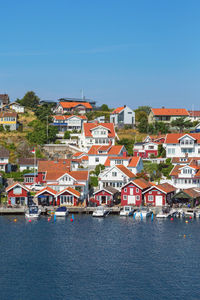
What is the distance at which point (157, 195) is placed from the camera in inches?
3413

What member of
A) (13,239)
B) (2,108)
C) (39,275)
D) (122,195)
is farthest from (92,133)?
(39,275)

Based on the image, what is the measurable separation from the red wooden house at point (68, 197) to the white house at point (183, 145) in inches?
1219

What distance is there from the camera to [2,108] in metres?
154

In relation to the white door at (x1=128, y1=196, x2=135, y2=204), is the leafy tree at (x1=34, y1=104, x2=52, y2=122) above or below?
above

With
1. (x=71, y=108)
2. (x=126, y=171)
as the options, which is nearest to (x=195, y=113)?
(x=71, y=108)

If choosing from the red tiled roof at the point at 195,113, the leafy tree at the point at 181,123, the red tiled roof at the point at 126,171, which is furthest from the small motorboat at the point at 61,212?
the red tiled roof at the point at 195,113

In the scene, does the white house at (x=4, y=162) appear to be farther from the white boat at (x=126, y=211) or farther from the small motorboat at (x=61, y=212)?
the white boat at (x=126, y=211)

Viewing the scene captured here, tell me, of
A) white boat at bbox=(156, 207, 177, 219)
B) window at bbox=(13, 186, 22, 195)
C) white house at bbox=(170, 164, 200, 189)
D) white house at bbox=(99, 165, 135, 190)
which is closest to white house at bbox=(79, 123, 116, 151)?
white house at bbox=(99, 165, 135, 190)

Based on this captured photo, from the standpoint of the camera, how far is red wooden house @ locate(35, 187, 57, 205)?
3443 inches

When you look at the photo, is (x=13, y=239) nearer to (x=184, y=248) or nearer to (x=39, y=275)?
(x=39, y=275)

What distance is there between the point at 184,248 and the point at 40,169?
1776 inches

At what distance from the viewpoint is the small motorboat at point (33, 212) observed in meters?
80.2

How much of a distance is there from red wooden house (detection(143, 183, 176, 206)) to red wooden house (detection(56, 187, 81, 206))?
12308 millimetres

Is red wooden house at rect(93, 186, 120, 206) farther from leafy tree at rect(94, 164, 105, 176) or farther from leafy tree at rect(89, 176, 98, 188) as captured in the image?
leafy tree at rect(94, 164, 105, 176)
